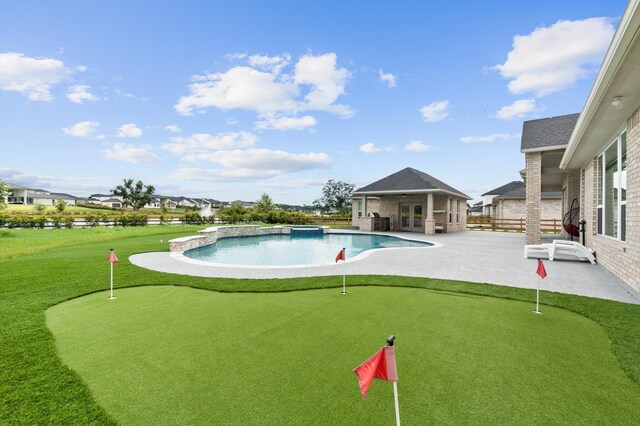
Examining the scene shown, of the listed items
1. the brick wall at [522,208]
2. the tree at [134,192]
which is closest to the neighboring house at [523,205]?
the brick wall at [522,208]

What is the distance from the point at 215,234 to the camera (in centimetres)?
1706

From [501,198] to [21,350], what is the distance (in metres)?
33.6

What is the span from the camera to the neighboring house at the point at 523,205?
89.0 ft

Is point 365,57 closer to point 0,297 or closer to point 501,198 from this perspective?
point 0,297

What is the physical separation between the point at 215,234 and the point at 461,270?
13406 millimetres

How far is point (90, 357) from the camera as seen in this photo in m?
2.90

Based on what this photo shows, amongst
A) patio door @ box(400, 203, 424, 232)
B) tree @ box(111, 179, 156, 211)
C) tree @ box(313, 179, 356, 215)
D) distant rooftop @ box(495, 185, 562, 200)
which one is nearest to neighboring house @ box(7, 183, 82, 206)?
tree @ box(111, 179, 156, 211)

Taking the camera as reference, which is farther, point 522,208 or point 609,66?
point 522,208

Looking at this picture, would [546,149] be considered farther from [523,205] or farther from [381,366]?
[523,205]

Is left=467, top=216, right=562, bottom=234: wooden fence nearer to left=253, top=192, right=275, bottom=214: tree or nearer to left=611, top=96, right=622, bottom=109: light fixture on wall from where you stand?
left=611, top=96, right=622, bottom=109: light fixture on wall

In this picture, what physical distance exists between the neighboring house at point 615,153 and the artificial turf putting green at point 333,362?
3384mm

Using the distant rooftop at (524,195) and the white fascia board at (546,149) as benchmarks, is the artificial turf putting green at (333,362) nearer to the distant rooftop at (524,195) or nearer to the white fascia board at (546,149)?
the white fascia board at (546,149)

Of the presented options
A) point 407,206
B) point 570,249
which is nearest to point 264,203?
point 407,206

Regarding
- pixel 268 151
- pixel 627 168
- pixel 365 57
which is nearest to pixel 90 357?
pixel 627 168
